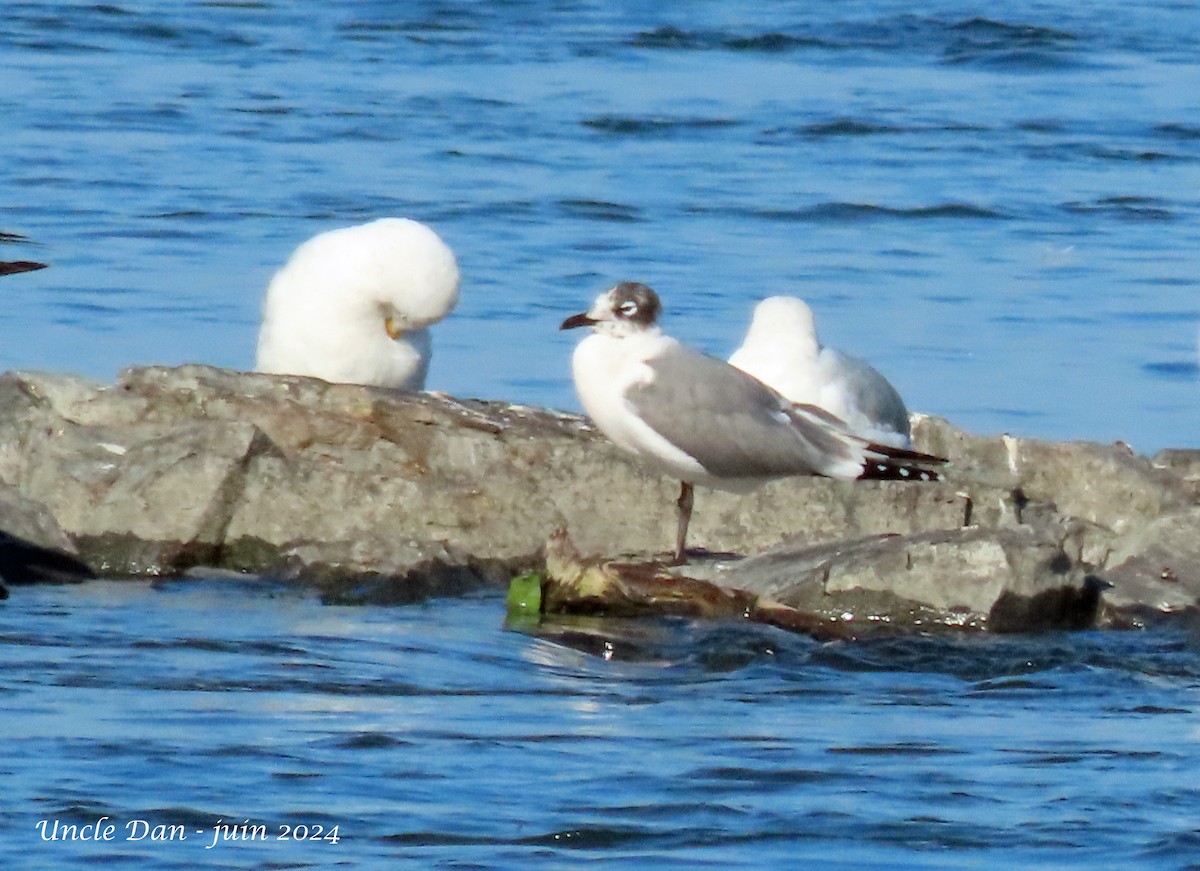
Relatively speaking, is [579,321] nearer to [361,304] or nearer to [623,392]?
[623,392]

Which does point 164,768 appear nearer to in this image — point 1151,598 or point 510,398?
point 1151,598

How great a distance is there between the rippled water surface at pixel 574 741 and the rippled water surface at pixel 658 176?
3607mm

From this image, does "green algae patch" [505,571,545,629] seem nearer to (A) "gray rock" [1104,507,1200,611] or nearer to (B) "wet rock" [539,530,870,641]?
(B) "wet rock" [539,530,870,641]

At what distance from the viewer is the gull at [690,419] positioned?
790cm

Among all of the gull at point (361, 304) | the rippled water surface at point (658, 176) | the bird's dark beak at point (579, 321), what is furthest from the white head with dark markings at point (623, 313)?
the rippled water surface at point (658, 176)

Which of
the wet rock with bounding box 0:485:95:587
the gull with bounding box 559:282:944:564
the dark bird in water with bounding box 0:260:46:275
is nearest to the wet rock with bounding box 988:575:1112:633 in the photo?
the gull with bounding box 559:282:944:564

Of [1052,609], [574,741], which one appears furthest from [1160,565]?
[574,741]

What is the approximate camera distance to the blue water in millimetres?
5617

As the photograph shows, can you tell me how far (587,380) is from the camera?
8.02 meters

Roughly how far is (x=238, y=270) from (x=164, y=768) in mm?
7762

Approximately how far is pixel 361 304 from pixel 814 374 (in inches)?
64.1

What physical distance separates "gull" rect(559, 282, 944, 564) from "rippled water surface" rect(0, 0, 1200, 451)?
2.58 meters

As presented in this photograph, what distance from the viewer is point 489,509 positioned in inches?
334

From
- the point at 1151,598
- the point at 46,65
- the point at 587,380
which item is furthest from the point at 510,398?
the point at 46,65
